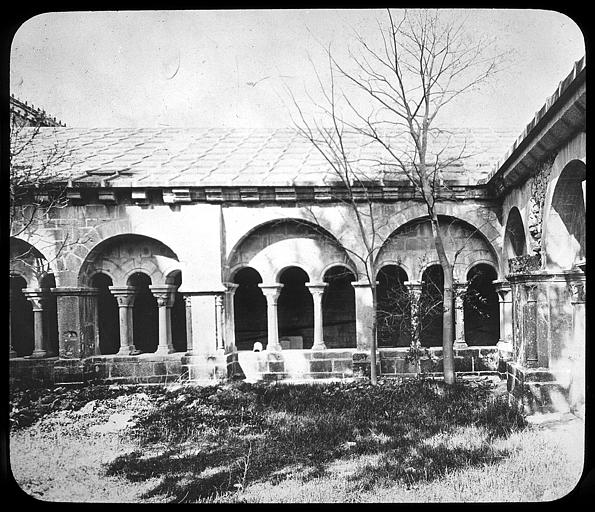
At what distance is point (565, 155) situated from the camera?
14.3 feet

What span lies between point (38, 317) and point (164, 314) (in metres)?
1.65

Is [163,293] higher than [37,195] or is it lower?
lower

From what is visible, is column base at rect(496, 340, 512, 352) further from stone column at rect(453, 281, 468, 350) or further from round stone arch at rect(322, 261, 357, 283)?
round stone arch at rect(322, 261, 357, 283)

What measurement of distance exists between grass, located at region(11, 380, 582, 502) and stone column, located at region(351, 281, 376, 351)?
111 cm

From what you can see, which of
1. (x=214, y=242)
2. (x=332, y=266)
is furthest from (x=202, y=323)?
(x=332, y=266)

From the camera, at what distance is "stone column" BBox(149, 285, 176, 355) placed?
7172 mm

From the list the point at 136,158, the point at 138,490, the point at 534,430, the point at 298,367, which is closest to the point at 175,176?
the point at 136,158

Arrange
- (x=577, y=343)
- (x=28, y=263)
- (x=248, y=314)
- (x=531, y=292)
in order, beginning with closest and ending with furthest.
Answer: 1. (x=577, y=343)
2. (x=531, y=292)
3. (x=28, y=263)
4. (x=248, y=314)

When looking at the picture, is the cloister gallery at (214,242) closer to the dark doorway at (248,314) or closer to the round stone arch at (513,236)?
the round stone arch at (513,236)

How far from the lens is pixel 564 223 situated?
4.77 m

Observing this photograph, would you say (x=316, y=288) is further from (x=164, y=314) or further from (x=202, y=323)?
(x=164, y=314)

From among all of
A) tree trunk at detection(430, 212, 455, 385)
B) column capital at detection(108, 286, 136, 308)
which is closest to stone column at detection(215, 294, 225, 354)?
column capital at detection(108, 286, 136, 308)
